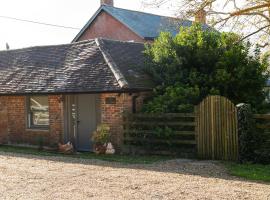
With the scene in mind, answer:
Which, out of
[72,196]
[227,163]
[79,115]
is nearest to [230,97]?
[227,163]

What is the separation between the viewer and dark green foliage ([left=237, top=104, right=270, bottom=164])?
12312 millimetres

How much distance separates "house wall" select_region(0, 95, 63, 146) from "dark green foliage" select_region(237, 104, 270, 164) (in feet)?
23.6

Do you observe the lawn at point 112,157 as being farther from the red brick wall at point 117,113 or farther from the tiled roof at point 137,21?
the tiled roof at point 137,21

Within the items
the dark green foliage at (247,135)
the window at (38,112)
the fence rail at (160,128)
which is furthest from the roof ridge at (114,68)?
the dark green foliage at (247,135)

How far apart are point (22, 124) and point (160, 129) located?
659 cm

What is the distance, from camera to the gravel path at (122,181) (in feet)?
28.6

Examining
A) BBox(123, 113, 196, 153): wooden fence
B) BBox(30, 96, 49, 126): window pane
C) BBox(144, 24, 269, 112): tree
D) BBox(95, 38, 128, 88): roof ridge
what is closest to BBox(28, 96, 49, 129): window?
BBox(30, 96, 49, 126): window pane

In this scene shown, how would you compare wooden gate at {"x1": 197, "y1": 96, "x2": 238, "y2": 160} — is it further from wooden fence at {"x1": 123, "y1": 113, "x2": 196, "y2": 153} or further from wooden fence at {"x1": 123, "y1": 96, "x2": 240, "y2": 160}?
wooden fence at {"x1": 123, "y1": 113, "x2": 196, "y2": 153}

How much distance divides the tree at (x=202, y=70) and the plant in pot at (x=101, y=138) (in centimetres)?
153

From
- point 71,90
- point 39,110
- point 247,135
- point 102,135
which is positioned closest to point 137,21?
point 39,110

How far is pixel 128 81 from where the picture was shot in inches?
611

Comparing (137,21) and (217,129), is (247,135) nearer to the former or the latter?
(217,129)

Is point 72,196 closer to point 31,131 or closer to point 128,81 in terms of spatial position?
point 128,81

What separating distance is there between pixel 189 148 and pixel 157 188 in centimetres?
481
